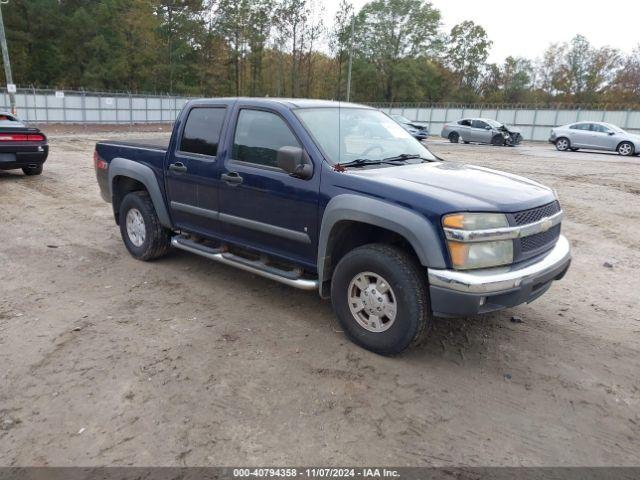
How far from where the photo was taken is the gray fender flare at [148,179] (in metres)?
5.68

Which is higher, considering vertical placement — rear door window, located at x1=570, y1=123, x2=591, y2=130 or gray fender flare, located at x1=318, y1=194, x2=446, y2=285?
rear door window, located at x1=570, y1=123, x2=591, y2=130

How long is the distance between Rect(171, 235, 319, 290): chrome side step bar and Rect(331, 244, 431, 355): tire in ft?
1.09

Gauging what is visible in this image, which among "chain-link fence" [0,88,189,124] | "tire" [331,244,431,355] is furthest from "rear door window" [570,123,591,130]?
"chain-link fence" [0,88,189,124]

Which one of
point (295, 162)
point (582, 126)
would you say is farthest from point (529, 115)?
point (295, 162)

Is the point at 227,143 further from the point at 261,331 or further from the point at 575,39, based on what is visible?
the point at 575,39

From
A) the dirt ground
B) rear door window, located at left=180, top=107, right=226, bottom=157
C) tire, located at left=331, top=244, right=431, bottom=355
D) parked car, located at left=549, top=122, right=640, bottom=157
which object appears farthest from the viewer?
parked car, located at left=549, top=122, right=640, bottom=157

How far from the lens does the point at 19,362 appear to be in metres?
3.78

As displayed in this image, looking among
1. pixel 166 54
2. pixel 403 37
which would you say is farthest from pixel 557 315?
pixel 403 37

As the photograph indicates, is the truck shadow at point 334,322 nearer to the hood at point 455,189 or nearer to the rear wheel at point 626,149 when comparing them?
the hood at point 455,189

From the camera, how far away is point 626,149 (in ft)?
73.6

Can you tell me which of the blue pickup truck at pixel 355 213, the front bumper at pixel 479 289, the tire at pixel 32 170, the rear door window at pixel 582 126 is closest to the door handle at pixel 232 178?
the blue pickup truck at pixel 355 213

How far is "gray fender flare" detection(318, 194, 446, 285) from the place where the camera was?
3502mm

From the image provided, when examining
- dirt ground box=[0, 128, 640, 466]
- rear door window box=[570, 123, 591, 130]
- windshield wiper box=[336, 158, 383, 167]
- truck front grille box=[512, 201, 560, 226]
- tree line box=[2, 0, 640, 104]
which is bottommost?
dirt ground box=[0, 128, 640, 466]

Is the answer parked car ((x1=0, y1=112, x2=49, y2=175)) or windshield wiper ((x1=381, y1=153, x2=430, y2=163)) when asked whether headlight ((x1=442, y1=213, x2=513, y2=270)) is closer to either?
windshield wiper ((x1=381, y1=153, x2=430, y2=163))
